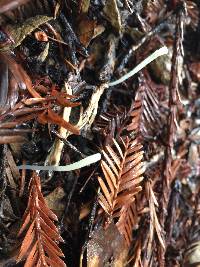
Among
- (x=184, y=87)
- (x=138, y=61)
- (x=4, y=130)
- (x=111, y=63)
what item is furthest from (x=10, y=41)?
(x=184, y=87)

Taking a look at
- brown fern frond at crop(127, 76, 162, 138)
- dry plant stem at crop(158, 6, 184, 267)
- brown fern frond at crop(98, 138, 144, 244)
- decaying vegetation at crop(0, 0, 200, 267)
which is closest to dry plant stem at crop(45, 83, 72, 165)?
decaying vegetation at crop(0, 0, 200, 267)

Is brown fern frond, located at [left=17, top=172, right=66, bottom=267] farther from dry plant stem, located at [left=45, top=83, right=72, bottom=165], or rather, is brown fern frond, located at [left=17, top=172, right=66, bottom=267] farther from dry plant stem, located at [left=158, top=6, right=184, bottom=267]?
dry plant stem, located at [left=158, top=6, right=184, bottom=267]

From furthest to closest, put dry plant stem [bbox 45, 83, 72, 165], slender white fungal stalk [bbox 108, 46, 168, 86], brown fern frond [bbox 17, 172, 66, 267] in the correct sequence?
slender white fungal stalk [bbox 108, 46, 168, 86] < dry plant stem [bbox 45, 83, 72, 165] < brown fern frond [bbox 17, 172, 66, 267]

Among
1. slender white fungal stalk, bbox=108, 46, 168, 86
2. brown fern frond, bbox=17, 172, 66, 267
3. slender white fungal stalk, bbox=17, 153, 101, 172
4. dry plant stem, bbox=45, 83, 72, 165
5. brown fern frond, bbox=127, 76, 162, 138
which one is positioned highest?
slender white fungal stalk, bbox=108, 46, 168, 86

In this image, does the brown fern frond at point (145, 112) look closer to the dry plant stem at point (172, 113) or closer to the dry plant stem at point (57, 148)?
the dry plant stem at point (172, 113)

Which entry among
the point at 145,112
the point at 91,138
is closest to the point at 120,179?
the point at 91,138

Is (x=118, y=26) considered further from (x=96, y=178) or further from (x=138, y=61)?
(x=96, y=178)
